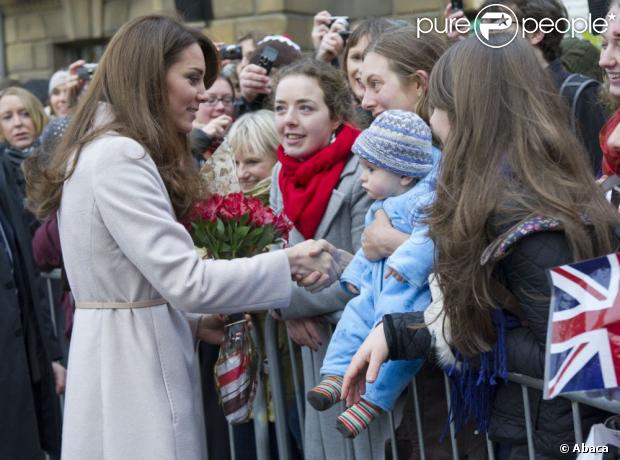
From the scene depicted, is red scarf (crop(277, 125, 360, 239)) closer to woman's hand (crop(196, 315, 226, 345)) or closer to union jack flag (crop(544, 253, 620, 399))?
woman's hand (crop(196, 315, 226, 345))

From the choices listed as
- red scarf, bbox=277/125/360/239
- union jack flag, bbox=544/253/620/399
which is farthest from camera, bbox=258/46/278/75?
union jack flag, bbox=544/253/620/399

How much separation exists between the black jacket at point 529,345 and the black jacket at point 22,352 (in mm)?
1943

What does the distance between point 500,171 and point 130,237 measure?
1.08 meters

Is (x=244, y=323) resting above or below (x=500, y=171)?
below

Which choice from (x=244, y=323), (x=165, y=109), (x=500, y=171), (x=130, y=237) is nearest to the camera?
(x=500, y=171)

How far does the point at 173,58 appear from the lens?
3.11 metres

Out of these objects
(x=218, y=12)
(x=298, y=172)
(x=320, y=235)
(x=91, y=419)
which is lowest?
(x=91, y=419)

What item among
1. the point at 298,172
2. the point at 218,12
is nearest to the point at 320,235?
the point at 298,172

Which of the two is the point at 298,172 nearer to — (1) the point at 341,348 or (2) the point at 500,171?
(1) the point at 341,348

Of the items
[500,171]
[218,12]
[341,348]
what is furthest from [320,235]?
[218,12]

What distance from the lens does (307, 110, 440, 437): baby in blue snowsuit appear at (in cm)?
271

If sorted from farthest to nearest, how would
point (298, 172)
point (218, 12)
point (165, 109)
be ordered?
point (218, 12) < point (298, 172) < point (165, 109)

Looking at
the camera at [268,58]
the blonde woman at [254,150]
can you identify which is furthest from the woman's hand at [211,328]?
the camera at [268,58]

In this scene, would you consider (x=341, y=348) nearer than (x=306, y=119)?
Yes
